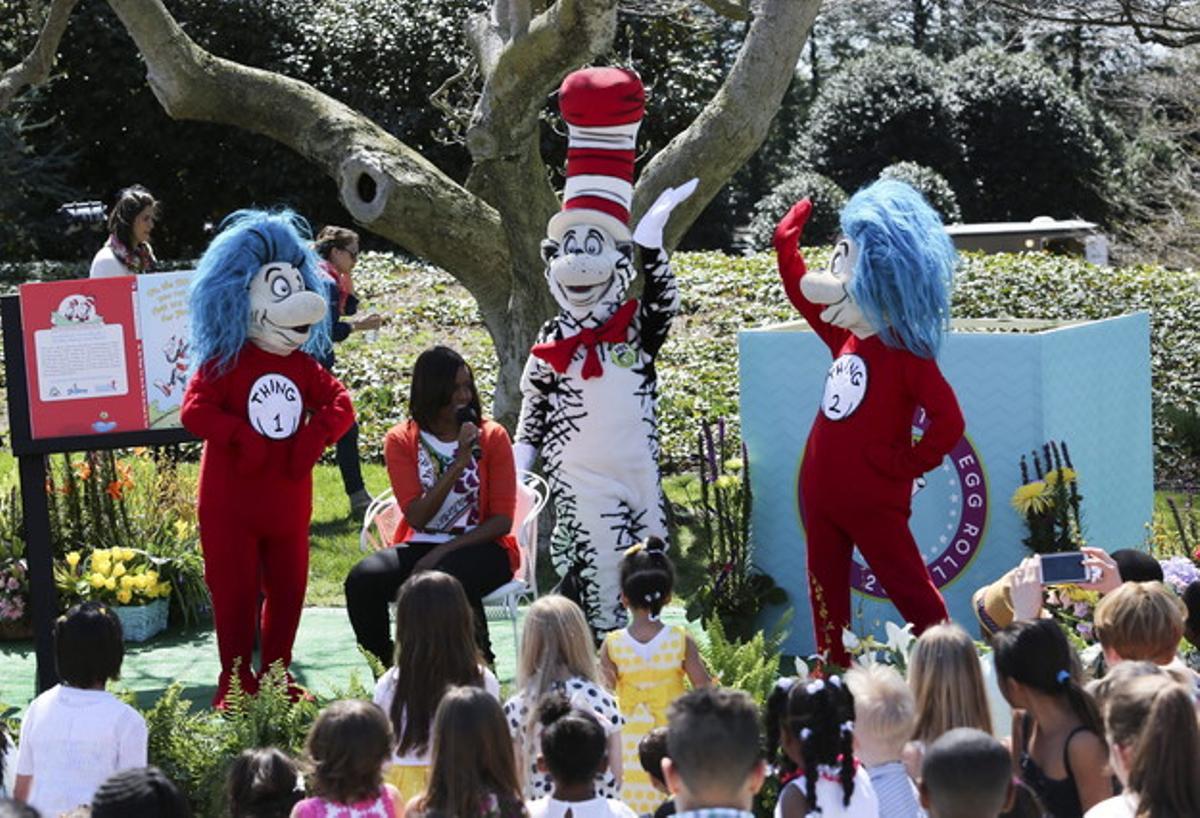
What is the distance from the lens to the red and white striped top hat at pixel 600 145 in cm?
595

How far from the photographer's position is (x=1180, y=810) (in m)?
3.16

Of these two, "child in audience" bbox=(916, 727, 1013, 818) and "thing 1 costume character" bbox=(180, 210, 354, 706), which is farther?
"thing 1 costume character" bbox=(180, 210, 354, 706)

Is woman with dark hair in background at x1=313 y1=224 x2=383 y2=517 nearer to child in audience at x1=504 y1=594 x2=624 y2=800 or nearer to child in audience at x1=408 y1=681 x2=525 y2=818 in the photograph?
child in audience at x1=504 y1=594 x2=624 y2=800

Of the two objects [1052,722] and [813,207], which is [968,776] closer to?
[1052,722]

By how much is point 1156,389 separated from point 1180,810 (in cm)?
897

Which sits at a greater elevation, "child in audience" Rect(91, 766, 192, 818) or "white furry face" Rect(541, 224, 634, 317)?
"white furry face" Rect(541, 224, 634, 317)

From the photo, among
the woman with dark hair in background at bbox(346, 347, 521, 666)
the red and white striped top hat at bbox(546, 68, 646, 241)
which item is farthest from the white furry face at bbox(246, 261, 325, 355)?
the red and white striped top hat at bbox(546, 68, 646, 241)

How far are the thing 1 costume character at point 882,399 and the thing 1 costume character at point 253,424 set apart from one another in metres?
1.65

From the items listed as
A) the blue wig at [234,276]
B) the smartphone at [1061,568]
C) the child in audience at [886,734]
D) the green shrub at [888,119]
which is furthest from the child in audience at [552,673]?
the green shrub at [888,119]

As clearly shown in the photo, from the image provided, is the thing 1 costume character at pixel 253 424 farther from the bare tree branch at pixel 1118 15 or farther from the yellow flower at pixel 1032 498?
the bare tree branch at pixel 1118 15

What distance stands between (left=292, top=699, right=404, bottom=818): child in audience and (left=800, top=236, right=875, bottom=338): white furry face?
8.50 ft

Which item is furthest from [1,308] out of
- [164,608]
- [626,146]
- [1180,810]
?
[1180,810]

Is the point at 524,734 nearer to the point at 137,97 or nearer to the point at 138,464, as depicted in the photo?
the point at 138,464

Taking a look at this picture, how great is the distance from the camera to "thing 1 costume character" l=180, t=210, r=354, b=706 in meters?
5.86
